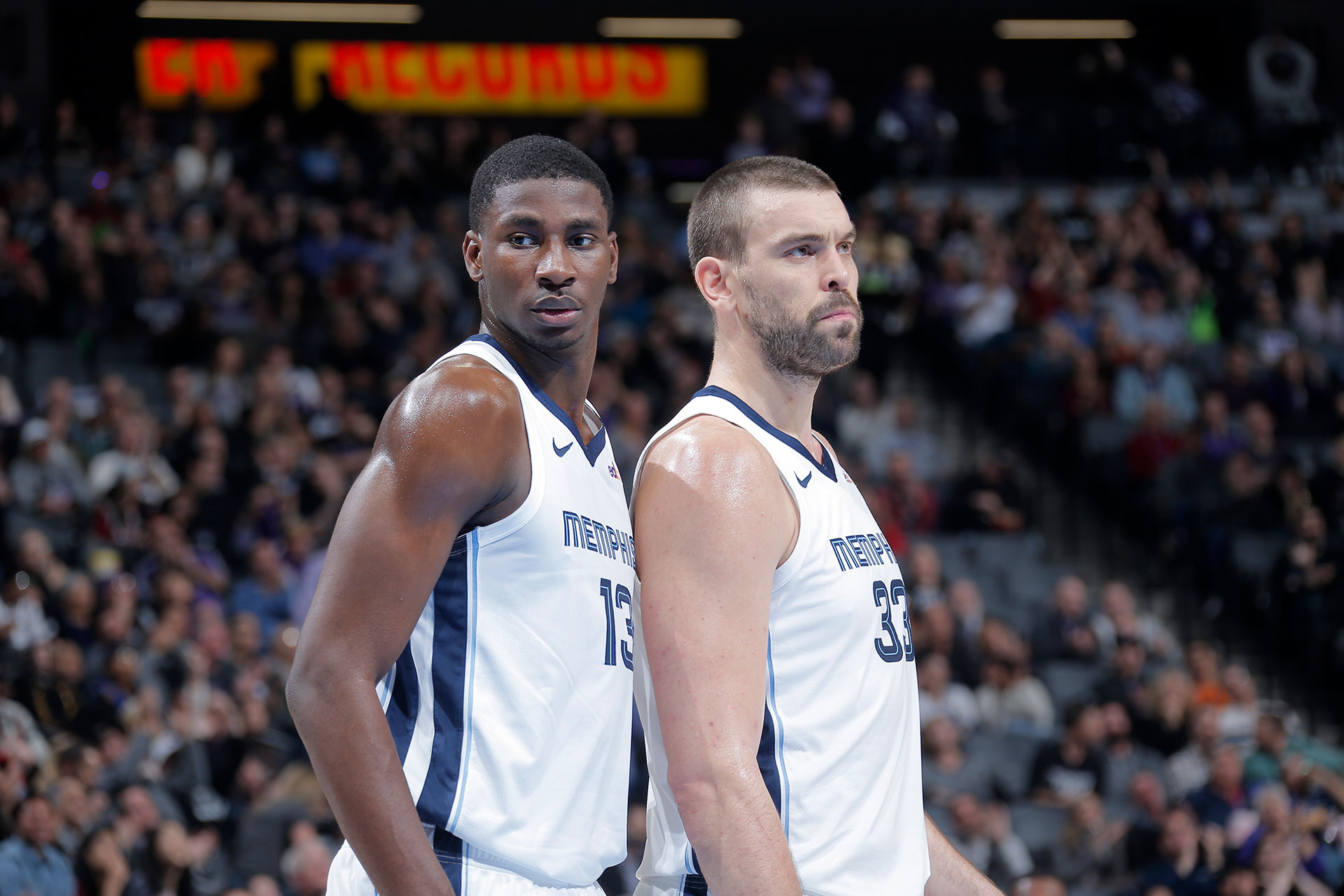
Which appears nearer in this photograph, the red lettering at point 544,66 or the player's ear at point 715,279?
the player's ear at point 715,279

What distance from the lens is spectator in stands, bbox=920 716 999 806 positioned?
10.9m

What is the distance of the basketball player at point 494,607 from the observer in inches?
102

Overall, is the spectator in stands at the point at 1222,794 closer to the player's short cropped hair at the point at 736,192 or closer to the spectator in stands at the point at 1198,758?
the spectator in stands at the point at 1198,758

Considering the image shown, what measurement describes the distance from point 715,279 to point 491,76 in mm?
17930

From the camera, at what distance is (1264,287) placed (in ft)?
54.7

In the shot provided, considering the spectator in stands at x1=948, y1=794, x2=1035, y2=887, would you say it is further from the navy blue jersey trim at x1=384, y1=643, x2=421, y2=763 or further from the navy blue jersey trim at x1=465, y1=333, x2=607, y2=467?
the navy blue jersey trim at x1=384, y1=643, x2=421, y2=763

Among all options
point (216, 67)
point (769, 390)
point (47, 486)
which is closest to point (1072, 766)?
point (47, 486)

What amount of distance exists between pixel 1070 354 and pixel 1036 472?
123 centimetres

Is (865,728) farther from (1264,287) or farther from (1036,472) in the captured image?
(1264,287)

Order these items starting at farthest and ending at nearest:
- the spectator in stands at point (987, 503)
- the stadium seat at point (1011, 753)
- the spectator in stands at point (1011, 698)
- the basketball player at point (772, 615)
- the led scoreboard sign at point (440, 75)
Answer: the led scoreboard sign at point (440, 75)
the spectator in stands at point (987, 503)
the spectator in stands at point (1011, 698)
the stadium seat at point (1011, 753)
the basketball player at point (772, 615)

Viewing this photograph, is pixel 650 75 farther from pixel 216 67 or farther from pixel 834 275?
pixel 834 275

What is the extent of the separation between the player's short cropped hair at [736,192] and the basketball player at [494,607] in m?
0.39

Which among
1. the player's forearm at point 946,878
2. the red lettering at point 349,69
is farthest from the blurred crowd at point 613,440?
the player's forearm at point 946,878

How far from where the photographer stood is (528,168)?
3131 millimetres
